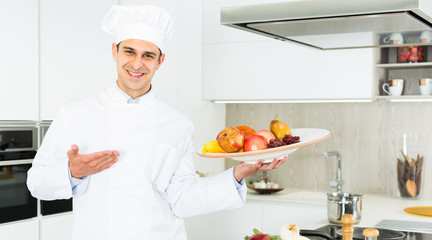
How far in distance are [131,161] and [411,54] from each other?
7.48 feet

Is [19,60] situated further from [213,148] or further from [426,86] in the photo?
[426,86]

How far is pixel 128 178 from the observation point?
1965mm

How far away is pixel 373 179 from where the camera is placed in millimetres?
3838

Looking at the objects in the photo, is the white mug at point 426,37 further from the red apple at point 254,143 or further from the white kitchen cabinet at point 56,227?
the white kitchen cabinet at point 56,227

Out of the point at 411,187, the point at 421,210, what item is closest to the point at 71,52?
the point at 421,210

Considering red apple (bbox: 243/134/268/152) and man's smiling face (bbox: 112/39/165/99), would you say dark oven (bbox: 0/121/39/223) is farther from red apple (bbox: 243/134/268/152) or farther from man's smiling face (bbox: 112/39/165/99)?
red apple (bbox: 243/134/268/152)

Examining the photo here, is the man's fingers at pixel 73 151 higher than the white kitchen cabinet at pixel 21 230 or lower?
higher

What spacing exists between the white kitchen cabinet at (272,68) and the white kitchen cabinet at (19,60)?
1448 mm

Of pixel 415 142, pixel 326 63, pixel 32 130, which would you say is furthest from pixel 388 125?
pixel 32 130

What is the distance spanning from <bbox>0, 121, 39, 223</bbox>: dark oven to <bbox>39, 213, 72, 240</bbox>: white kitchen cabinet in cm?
7

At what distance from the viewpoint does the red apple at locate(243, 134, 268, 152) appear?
1719mm

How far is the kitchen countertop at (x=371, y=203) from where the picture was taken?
290cm

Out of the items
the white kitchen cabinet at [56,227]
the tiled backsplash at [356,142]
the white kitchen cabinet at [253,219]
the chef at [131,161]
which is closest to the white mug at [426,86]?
the tiled backsplash at [356,142]

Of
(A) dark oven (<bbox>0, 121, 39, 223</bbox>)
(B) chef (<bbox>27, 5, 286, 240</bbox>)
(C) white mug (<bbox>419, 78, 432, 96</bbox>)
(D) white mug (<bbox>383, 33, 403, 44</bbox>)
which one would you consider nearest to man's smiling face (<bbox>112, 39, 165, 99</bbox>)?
(B) chef (<bbox>27, 5, 286, 240</bbox>)
